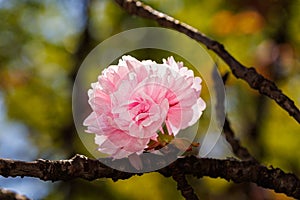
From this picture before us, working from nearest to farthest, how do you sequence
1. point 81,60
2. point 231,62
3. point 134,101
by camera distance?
point 134,101 < point 231,62 < point 81,60

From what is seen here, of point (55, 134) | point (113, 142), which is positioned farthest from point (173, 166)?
point (55, 134)

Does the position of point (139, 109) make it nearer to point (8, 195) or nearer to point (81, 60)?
point (8, 195)

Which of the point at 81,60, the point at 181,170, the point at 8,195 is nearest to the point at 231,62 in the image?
the point at 181,170

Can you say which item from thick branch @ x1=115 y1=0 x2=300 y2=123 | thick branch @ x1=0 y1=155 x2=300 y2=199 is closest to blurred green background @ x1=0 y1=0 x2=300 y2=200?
thick branch @ x1=115 y1=0 x2=300 y2=123

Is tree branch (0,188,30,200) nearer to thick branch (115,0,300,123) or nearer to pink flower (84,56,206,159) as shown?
pink flower (84,56,206,159)

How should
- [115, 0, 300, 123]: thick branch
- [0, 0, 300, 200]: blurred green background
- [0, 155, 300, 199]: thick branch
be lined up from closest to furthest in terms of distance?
[0, 155, 300, 199]: thick branch
[115, 0, 300, 123]: thick branch
[0, 0, 300, 200]: blurred green background

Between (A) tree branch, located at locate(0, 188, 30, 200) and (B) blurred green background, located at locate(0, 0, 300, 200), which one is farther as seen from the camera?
(B) blurred green background, located at locate(0, 0, 300, 200)
